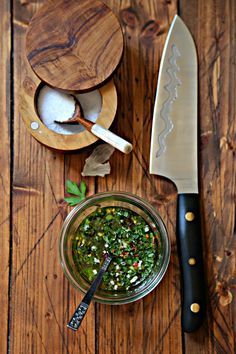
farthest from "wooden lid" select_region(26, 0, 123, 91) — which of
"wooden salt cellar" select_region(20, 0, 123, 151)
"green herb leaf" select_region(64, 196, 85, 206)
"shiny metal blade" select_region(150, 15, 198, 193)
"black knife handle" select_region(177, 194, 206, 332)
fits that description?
"black knife handle" select_region(177, 194, 206, 332)

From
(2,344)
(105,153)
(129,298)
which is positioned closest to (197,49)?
(105,153)

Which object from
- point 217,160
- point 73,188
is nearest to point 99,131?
point 73,188

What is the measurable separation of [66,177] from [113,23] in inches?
12.9

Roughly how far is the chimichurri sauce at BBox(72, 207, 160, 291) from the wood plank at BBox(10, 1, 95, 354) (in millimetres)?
66

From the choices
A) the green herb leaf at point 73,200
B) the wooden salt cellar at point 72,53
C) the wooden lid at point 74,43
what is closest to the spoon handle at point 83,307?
the green herb leaf at point 73,200

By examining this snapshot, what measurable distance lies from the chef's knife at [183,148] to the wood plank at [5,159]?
305mm

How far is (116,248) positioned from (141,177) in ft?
0.54

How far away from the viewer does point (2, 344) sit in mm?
1127

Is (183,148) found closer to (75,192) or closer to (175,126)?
(175,126)

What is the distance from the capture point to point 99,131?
3.48ft

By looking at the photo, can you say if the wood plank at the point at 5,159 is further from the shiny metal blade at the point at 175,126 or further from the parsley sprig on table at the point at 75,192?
the shiny metal blade at the point at 175,126

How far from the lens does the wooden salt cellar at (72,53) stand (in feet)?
3.57

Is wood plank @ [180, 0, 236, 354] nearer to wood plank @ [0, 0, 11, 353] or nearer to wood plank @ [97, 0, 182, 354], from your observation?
wood plank @ [97, 0, 182, 354]

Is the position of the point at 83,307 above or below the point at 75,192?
below
